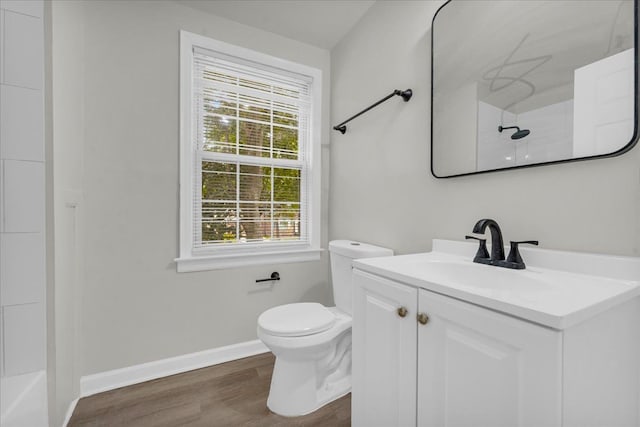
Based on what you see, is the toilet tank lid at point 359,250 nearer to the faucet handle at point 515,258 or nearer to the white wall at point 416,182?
the white wall at point 416,182

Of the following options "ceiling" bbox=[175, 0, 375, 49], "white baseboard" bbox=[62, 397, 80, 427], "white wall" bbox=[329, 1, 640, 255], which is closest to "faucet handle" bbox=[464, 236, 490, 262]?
"white wall" bbox=[329, 1, 640, 255]

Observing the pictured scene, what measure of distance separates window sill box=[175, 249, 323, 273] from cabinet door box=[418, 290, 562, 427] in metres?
1.41

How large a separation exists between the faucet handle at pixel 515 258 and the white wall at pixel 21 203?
1.44 metres

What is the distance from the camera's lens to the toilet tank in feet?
5.25

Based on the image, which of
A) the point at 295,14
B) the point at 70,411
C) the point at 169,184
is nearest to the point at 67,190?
the point at 169,184

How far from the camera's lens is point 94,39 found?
154cm

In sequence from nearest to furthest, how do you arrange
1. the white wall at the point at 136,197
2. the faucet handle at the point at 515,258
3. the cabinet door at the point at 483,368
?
the cabinet door at the point at 483,368, the faucet handle at the point at 515,258, the white wall at the point at 136,197

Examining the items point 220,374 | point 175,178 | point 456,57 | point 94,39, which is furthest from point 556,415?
point 94,39

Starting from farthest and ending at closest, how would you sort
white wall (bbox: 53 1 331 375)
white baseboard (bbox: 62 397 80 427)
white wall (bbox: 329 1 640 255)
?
white wall (bbox: 53 1 331 375), white baseboard (bbox: 62 397 80 427), white wall (bbox: 329 1 640 255)

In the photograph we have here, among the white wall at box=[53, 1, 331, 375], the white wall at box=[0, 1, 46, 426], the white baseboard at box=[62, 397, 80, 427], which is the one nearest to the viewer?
the white wall at box=[0, 1, 46, 426]

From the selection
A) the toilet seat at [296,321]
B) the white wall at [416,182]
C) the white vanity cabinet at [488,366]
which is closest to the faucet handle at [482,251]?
the white wall at [416,182]

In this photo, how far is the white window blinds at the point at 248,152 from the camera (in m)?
1.89

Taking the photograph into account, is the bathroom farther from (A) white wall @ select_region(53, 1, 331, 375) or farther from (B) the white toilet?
(B) the white toilet

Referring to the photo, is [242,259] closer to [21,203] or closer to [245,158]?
[245,158]
